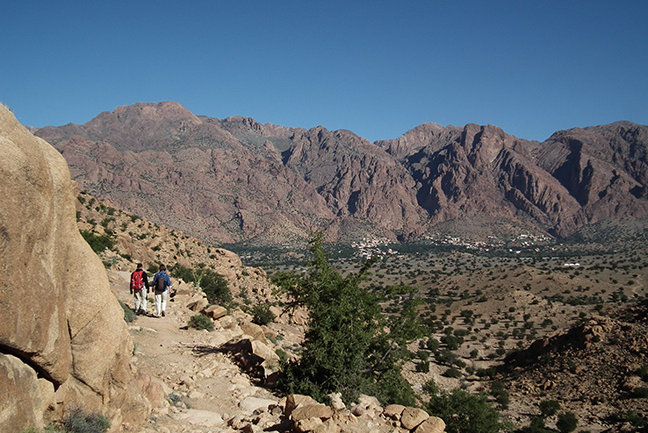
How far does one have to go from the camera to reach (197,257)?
35.5 meters

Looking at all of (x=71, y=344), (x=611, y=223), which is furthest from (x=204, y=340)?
(x=611, y=223)

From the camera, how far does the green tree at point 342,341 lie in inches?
394

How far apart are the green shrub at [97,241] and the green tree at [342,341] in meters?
13.5

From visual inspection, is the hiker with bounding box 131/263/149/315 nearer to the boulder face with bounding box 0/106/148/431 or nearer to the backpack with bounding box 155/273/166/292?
the backpack with bounding box 155/273/166/292

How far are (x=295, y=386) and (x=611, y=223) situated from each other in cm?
20647

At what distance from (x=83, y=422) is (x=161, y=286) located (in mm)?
8560

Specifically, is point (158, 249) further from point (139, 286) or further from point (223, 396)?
point (223, 396)

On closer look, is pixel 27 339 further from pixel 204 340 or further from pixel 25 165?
pixel 204 340

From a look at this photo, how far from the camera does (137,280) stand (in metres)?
13.2

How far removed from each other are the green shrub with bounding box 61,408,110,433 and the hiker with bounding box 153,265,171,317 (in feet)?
26.3

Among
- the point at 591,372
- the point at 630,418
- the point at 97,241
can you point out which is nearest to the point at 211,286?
the point at 97,241

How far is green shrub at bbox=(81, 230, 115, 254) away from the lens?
21189mm

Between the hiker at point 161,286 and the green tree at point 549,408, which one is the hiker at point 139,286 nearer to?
the hiker at point 161,286

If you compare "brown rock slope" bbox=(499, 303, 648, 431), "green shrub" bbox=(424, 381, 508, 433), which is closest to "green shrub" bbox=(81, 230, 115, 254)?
"green shrub" bbox=(424, 381, 508, 433)
